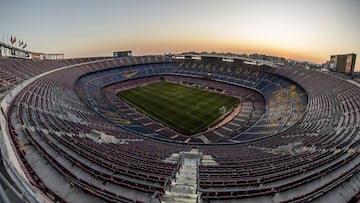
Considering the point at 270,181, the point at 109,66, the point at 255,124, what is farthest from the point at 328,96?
the point at 109,66

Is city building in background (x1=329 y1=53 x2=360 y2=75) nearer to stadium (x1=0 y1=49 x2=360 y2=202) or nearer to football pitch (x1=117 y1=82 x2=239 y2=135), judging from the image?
stadium (x1=0 y1=49 x2=360 y2=202)

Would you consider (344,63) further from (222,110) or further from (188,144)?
(188,144)

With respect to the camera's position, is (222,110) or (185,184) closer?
(185,184)

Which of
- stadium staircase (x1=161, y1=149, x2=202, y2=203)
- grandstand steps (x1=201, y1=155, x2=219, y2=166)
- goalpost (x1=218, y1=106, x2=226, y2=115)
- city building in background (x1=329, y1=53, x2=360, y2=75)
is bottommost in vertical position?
goalpost (x1=218, y1=106, x2=226, y2=115)

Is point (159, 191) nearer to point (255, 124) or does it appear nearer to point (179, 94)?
point (255, 124)

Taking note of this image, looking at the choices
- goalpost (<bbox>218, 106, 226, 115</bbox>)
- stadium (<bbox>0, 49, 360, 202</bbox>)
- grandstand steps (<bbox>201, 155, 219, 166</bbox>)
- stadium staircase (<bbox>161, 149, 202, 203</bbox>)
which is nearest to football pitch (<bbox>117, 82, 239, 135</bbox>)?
goalpost (<bbox>218, 106, 226, 115</bbox>)

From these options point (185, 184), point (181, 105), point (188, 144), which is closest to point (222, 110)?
point (181, 105)

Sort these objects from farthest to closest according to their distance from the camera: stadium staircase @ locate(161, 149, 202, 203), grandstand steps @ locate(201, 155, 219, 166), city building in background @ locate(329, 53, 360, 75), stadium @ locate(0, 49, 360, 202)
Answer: city building in background @ locate(329, 53, 360, 75) < grandstand steps @ locate(201, 155, 219, 166) < stadium @ locate(0, 49, 360, 202) < stadium staircase @ locate(161, 149, 202, 203)

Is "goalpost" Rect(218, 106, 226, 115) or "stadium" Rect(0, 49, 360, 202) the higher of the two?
"stadium" Rect(0, 49, 360, 202)
